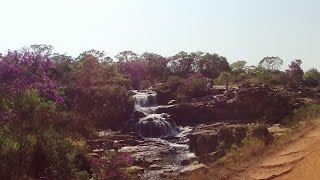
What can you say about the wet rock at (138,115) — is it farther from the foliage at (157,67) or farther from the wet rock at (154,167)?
the foliage at (157,67)

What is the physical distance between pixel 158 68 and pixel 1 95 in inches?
1859

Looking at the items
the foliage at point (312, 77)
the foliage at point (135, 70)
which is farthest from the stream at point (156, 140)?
the foliage at point (312, 77)

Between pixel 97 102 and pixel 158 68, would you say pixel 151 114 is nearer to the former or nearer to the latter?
pixel 97 102

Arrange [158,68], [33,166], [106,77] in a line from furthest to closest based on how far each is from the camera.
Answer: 1. [158,68]
2. [106,77]
3. [33,166]

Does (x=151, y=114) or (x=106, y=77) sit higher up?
(x=106, y=77)

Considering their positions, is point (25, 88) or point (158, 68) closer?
point (25, 88)

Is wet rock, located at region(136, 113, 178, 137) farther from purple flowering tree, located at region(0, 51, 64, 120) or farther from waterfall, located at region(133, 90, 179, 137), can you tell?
purple flowering tree, located at region(0, 51, 64, 120)

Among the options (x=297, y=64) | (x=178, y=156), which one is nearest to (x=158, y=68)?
(x=297, y=64)

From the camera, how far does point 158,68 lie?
59000mm

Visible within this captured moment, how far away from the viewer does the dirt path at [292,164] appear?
11278 millimetres

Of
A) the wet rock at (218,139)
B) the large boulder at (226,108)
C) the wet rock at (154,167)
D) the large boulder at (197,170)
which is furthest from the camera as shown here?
the large boulder at (226,108)

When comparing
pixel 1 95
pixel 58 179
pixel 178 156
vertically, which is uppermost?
pixel 1 95

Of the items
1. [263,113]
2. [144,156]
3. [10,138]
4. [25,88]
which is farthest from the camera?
[263,113]

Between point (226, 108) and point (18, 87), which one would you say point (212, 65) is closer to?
point (226, 108)
